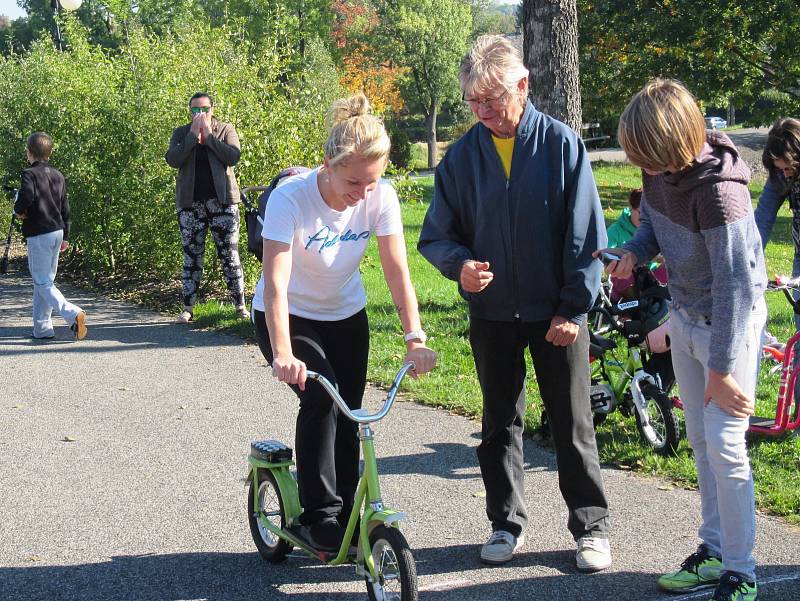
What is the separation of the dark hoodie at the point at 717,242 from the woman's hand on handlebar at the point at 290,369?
1.40 meters

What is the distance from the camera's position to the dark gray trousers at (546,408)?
4266 millimetres

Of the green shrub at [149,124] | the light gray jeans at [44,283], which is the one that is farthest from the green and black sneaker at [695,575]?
the green shrub at [149,124]

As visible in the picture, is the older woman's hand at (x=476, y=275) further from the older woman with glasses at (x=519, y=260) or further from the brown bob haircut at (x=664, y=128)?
the brown bob haircut at (x=664, y=128)

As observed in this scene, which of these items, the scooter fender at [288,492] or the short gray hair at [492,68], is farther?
the scooter fender at [288,492]

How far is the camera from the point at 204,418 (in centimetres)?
704

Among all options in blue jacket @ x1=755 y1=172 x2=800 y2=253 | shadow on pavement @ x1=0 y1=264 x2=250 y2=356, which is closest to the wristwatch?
blue jacket @ x1=755 y1=172 x2=800 y2=253

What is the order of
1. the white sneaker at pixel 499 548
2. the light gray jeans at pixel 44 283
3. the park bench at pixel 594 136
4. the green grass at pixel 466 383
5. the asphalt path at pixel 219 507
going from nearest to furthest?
the asphalt path at pixel 219 507
the white sneaker at pixel 499 548
the green grass at pixel 466 383
the light gray jeans at pixel 44 283
the park bench at pixel 594 136

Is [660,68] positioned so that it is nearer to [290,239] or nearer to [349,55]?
[290,239]

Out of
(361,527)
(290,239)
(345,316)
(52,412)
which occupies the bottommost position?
(52,412)

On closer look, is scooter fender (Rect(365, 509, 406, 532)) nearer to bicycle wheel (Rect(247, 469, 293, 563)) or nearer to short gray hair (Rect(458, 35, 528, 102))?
Result: bicycle wheel (Rect(247, 469, 293, 563))

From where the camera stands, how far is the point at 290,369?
12.2 ft

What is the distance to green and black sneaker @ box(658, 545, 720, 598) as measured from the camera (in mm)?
3969

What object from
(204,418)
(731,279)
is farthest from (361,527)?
(204,418)

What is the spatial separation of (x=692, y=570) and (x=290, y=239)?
1987 mm
